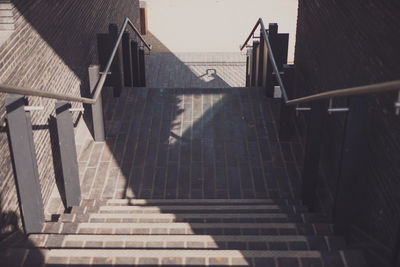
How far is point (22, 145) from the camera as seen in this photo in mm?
3979

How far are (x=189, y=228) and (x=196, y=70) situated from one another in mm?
10797

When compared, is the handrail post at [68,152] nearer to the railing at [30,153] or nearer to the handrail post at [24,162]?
the railing at [30,153]

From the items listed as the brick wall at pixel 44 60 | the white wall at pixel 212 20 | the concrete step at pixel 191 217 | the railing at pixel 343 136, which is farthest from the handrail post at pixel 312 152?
the white wall at pixel 212 20

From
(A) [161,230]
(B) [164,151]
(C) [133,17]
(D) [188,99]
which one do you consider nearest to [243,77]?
(C) [133,17]

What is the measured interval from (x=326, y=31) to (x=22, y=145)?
11.5ft

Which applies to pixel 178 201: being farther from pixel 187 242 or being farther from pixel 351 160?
pixel 351 160

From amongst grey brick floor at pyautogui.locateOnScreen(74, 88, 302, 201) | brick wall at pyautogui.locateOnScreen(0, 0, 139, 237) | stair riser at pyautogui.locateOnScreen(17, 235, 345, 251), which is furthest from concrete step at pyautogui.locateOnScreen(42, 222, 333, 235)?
grey brick floor at pyautogui.locateOnScreen(74, 88, 302, 201)

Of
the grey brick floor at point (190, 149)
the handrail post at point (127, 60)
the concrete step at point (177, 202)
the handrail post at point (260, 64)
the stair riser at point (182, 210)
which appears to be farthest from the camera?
the handrail post at point (127, 60)

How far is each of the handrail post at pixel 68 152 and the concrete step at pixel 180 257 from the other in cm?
144

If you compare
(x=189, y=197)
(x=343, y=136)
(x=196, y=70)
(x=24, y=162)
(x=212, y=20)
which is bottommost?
(x=196, y=70)

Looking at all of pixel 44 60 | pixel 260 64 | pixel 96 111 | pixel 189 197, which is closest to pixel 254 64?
pixel 260 64

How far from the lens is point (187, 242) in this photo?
3877 mm

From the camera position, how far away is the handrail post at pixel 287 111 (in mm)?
6598

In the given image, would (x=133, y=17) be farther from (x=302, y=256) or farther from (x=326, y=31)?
(x=302, y=256)
